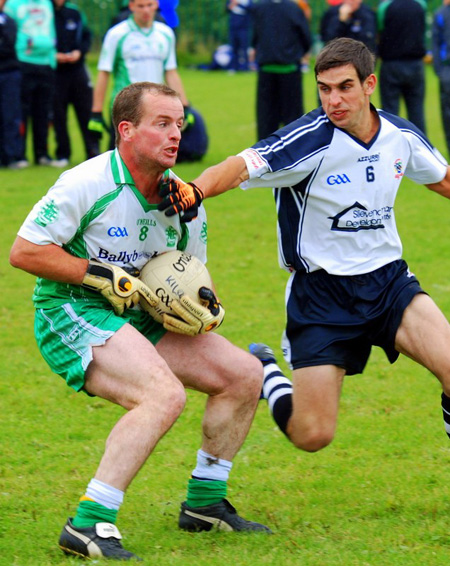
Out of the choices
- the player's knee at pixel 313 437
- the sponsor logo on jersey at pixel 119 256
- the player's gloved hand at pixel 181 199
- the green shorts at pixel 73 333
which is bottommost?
the player's knee at pixel 313 437

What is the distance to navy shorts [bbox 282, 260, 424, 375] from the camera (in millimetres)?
5156

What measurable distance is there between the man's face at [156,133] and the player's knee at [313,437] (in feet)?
4.81

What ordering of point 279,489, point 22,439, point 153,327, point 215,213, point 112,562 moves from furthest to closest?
point 215,213, point 22,439, point 279,489, point 153,327, point 112,562

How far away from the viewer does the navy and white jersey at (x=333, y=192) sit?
202 inches

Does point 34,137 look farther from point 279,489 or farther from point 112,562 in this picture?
point 112,562

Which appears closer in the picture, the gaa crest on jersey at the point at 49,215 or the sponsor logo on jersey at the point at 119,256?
the gaa crest on jersey at the point at 49,215

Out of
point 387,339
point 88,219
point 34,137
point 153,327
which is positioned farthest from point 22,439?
point 34,137

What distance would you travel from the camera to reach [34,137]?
567 inches

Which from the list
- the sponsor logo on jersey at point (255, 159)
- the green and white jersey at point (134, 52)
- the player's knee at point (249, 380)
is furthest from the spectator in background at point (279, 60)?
the player's knee at point (249, 380)

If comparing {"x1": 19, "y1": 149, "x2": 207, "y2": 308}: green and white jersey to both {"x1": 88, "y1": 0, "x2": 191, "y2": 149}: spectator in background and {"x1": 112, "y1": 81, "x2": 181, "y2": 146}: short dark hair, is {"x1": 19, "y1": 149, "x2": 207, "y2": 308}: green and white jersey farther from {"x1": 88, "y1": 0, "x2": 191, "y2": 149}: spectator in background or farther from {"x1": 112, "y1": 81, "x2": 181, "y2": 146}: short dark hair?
{"x1": 88, "y1": 0, "x2": 191, "y2": 149}: spectator in background

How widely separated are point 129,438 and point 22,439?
190 cm

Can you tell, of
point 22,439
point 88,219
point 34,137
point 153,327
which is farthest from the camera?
point 34,137

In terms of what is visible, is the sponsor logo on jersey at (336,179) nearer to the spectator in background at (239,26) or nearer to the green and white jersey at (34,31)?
the green and white jersey at (34,31)

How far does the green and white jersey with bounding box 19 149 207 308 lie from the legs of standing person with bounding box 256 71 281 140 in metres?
9.37
